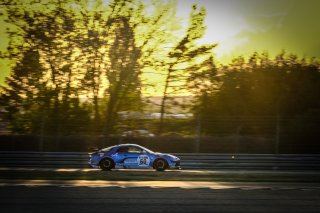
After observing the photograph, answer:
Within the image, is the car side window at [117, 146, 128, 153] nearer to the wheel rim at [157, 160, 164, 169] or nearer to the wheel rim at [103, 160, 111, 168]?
the wheel rim at [103, 160, 111, 168]

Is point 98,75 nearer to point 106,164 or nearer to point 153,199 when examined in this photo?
point 106,164

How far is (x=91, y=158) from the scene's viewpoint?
2105 centimetres

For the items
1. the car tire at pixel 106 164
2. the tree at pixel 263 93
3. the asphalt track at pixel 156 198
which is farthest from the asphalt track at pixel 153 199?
the tree at pixel 263 93

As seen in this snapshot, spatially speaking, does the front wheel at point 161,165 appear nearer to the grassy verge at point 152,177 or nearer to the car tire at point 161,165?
the car tire at point 161,165

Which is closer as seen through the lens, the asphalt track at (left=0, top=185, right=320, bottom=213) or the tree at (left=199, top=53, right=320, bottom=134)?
the asphalt track at (left=0, top=185, right=320, bottom=213)

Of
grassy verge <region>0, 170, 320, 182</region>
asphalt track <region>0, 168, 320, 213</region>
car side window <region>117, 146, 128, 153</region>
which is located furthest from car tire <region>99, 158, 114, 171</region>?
asphalt track <region>0, 168, 320, 213</region>

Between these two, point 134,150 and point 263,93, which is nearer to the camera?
point 134,150

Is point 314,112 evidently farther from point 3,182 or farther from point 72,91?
point 3,182

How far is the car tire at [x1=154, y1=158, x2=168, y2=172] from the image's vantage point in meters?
20.8

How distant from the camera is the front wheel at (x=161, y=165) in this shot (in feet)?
68.1

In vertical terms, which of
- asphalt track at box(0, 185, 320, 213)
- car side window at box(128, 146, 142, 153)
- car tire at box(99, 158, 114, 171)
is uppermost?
car side window at box(128, 146, 142, 153)

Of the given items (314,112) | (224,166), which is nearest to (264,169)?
(224,166)

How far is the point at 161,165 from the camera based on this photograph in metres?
20.8

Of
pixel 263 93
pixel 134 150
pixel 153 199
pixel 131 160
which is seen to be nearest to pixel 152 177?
pixel 131 160
